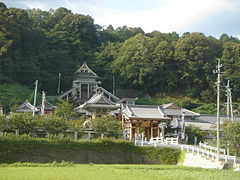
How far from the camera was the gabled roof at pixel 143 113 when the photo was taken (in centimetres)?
3231

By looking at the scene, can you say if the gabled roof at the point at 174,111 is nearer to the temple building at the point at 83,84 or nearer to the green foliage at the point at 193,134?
the green foliage at the point at 193,134

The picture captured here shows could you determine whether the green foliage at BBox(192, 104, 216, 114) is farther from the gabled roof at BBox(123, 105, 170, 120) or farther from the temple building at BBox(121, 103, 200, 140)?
the gabled roof at BBox(123, 105, 170, 120)

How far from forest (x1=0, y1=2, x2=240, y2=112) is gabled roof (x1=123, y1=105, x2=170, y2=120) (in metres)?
20.0

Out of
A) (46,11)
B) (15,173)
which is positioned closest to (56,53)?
(46,11)

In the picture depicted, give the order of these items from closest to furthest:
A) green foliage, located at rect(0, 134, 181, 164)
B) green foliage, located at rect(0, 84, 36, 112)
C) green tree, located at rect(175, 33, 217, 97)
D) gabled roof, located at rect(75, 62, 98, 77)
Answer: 1. green foliage, located at rect(0, 134, 181, 164)
2. green foliage, located at rect(0, 84, 36, 112)
3. green tree, located at rect(175, 33, 217, 97)
4. gabled roof, located at rect(75, 62, 98, 77)

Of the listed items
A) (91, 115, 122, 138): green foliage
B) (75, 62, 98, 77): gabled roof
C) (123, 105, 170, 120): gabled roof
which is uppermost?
(75, 62, 98, 77): gabled roof

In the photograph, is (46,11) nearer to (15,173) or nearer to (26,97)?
(26,97)

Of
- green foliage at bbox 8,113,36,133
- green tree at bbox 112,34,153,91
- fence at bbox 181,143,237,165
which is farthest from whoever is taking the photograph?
green tree at bbox 112,34,153,91

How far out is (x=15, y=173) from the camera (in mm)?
16047

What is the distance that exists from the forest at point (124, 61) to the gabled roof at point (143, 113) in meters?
20.0

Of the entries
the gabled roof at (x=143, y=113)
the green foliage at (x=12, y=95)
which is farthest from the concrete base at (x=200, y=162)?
the green foliage at (x=12, y=95)

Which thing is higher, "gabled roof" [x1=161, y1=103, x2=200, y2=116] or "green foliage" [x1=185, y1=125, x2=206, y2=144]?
"gabled roof" [x1=161, y1=103, x2=200, y2=116]

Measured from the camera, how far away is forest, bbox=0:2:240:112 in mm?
51219

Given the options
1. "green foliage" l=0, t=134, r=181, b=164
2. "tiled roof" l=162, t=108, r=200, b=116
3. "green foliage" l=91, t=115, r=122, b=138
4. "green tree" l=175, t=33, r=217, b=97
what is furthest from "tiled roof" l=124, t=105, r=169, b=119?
"green tree" l=175, t=33, r=217, b=97
